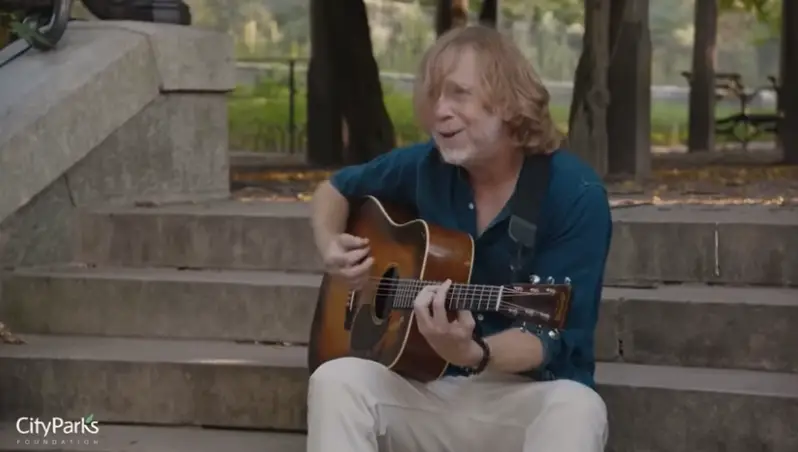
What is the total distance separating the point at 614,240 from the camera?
3.97 meters

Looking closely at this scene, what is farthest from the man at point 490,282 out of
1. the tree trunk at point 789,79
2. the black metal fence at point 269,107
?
the black metal fence at point 269,107

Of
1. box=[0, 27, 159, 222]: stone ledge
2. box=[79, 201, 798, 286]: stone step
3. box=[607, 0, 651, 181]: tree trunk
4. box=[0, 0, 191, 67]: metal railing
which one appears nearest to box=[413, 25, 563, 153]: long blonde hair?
box=[79, 201, 798, 286]: stone step

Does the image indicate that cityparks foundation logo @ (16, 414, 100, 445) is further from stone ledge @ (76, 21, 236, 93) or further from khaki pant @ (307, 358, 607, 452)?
stone ledge @ (76, 21, 236, 93)

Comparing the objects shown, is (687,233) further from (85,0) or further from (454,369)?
(85,0)

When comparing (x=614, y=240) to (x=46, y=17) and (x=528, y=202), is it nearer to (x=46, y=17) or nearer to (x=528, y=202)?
(x=528, y=202)

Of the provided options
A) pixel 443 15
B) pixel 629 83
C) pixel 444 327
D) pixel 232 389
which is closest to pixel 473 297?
pixel 444 327

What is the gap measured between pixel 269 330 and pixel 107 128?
107cm

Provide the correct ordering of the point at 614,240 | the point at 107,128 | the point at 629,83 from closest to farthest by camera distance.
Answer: the point at 614,240
the point at 107,128
the point at 629,83

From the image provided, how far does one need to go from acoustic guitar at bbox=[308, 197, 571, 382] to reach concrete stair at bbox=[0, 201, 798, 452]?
1.63 feet

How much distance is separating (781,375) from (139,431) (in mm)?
1831

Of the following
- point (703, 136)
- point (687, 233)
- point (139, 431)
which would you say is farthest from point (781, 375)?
point (703, 136)

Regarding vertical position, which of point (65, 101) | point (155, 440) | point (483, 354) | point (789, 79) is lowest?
point (155, 440)

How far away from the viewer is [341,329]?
3.21 m

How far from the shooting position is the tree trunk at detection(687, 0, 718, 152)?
15.7m
